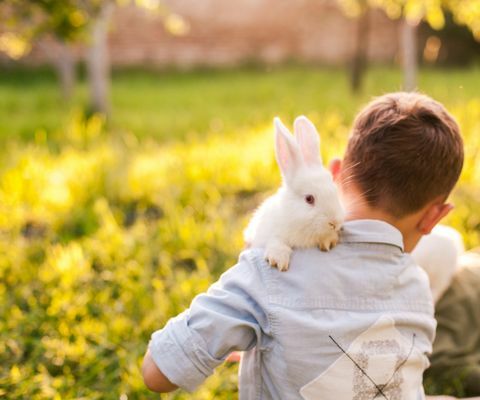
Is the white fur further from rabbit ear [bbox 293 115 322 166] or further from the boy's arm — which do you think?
the boy's arm

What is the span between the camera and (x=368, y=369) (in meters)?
1.71

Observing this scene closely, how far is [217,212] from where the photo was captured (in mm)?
3953

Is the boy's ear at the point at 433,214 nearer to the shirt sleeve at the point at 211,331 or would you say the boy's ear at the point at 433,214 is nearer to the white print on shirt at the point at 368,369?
the white print on shirt at the point at 368,369

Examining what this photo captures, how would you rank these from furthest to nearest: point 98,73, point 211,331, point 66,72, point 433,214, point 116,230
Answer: point 66,72 → point 98,73 → point 116,230 → point 433,214 → point 211,331

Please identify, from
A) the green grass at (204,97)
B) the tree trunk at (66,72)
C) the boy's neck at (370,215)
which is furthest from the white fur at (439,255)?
the tree trunk at (66,72)

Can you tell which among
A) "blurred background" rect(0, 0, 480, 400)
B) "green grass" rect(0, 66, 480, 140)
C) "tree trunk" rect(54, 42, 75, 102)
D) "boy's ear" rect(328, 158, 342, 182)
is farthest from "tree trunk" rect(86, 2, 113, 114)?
"boy's ear" rect(328, 158, 342, 182)

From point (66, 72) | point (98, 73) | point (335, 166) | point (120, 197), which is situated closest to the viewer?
point (335, 166)

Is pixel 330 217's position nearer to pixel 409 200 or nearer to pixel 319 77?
pixel 409 200

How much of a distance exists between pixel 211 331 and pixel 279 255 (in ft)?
0.86

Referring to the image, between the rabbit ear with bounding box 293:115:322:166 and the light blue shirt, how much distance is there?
0.21 meters

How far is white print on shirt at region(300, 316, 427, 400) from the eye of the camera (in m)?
1.70

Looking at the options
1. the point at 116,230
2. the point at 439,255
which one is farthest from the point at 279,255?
the point at 116,230

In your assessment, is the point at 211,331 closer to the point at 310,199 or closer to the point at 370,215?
the point at 310,199

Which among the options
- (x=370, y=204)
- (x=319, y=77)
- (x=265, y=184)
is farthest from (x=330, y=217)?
(x=319, y=77)
